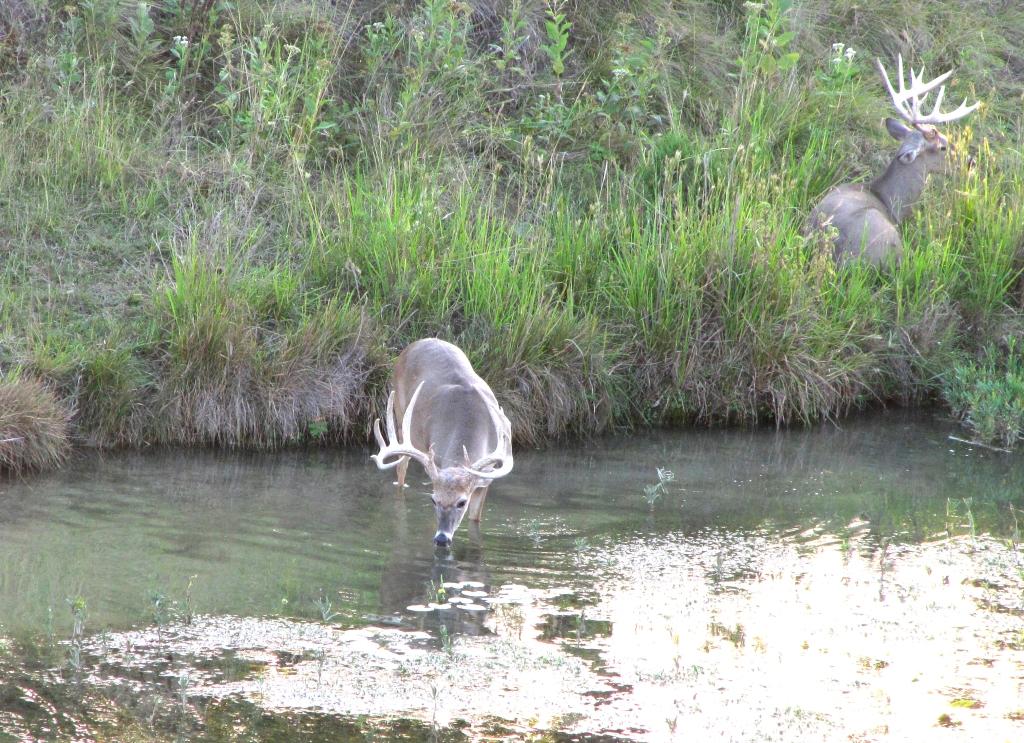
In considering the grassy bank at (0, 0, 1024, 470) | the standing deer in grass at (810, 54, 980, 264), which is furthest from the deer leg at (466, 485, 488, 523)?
the standing deer in grass at (810, 54, 980, 264)

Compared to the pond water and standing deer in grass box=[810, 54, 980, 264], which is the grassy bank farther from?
the pond water

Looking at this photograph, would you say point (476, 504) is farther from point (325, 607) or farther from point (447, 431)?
point (325, 607)

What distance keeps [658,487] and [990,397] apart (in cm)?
285

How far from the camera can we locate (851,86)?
13461 millimetres

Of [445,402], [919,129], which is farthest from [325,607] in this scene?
[919,129]

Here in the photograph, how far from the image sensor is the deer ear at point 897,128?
12805mm

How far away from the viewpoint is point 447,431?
27.1ft

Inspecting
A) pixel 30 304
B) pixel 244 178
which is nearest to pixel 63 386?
pixel 30 304

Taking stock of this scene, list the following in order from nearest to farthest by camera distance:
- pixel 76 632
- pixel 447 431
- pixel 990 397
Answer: pixel 76 632 < pixel 447 431 < pixel 990 397

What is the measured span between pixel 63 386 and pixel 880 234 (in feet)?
21.0

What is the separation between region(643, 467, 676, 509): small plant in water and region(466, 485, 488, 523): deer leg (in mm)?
1071

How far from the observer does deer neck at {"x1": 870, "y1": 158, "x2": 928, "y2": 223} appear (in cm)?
1222

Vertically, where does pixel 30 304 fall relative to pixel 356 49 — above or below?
below

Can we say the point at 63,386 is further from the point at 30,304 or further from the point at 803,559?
the point at 803,559
